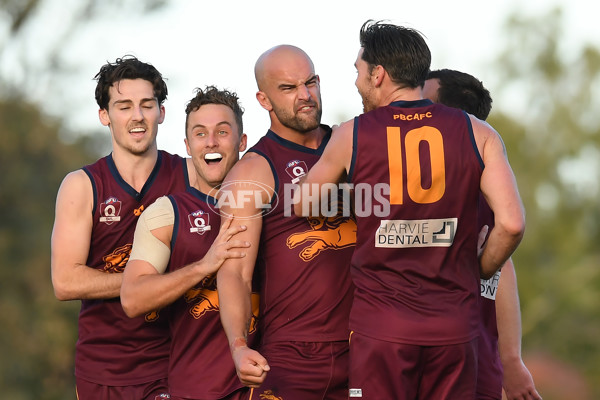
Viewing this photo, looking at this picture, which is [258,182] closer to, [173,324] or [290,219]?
[290,219]

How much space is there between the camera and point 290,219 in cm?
556

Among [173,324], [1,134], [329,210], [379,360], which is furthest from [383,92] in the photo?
[1,134]

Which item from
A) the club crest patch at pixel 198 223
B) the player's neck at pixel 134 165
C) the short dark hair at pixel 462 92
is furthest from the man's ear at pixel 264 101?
the short dark hair at pixel 462 92

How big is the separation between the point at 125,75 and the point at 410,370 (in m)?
3.02

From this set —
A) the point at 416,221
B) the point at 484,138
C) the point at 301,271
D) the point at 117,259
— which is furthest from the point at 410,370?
the point at 117,259

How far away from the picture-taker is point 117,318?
6.30 metres

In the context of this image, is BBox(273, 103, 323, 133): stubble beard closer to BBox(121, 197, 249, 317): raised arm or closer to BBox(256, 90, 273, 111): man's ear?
BBox(256, 90, 273, 111): man's ear

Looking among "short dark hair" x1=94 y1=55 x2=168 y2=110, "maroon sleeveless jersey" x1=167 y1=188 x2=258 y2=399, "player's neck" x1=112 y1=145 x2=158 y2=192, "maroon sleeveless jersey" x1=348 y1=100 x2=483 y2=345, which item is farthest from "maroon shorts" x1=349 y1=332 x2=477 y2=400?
"short dark hair" x1=94 y1=55 x2=168 y2=110

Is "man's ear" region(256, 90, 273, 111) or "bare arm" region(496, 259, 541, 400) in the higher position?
"man's ear" region(256, 90, 273, 111)

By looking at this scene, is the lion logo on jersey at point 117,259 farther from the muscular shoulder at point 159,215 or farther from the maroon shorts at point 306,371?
the maroon shorts at point 306,371

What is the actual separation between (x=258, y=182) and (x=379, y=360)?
1323mm

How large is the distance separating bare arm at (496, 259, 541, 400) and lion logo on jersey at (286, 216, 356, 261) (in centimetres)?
129

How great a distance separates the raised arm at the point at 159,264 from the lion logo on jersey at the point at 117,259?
47cm

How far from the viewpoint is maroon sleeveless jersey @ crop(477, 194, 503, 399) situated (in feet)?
19.1
